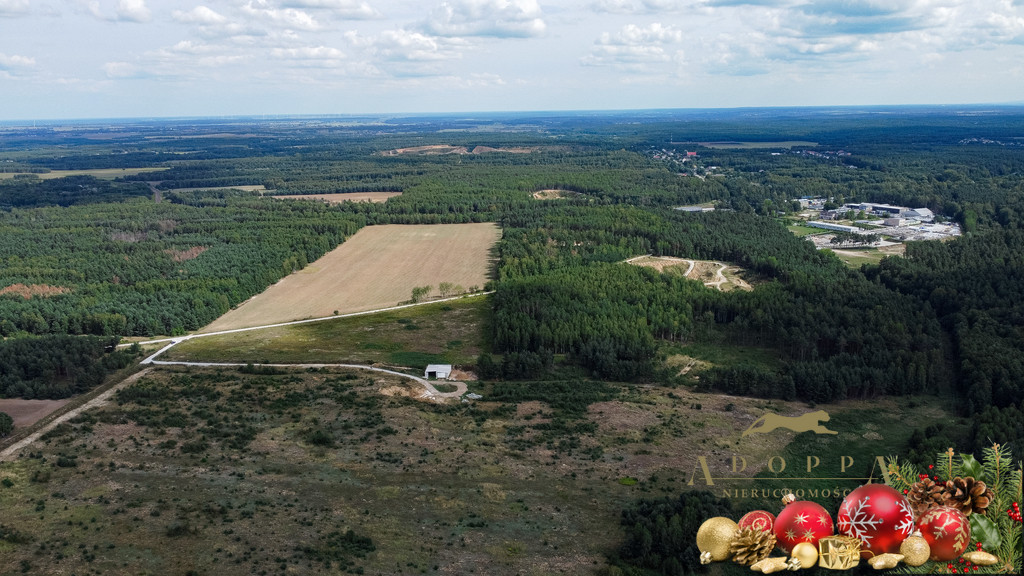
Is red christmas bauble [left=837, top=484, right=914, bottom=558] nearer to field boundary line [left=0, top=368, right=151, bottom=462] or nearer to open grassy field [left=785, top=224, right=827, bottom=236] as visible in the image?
field boundary line [left=0, top=368, right=151, bottom=462]

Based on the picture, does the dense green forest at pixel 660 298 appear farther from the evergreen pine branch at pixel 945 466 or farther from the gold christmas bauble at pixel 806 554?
the gold christmas bauble at pixel 806 554

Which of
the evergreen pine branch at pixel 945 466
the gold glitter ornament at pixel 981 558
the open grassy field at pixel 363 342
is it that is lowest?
the open grassy field at pixel 363 342

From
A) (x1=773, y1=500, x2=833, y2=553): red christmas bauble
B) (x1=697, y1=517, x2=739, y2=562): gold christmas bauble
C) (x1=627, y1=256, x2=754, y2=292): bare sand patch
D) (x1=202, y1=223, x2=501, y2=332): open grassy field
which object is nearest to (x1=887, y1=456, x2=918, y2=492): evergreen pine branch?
(x1=773, y1=500, x2=833, y2=553): red christmas bauble

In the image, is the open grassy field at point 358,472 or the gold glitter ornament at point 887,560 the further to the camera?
the open grassy field at point 358,472

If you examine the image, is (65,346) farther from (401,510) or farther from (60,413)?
(401,510)

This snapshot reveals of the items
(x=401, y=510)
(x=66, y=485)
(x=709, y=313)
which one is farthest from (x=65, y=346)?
(x=709, y=313)

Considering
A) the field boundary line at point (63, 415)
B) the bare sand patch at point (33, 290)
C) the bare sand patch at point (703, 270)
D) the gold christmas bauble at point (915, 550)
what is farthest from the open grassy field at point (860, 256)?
the bare sand patch at point (33, 290)

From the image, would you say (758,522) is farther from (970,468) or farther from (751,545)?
(970,468)
